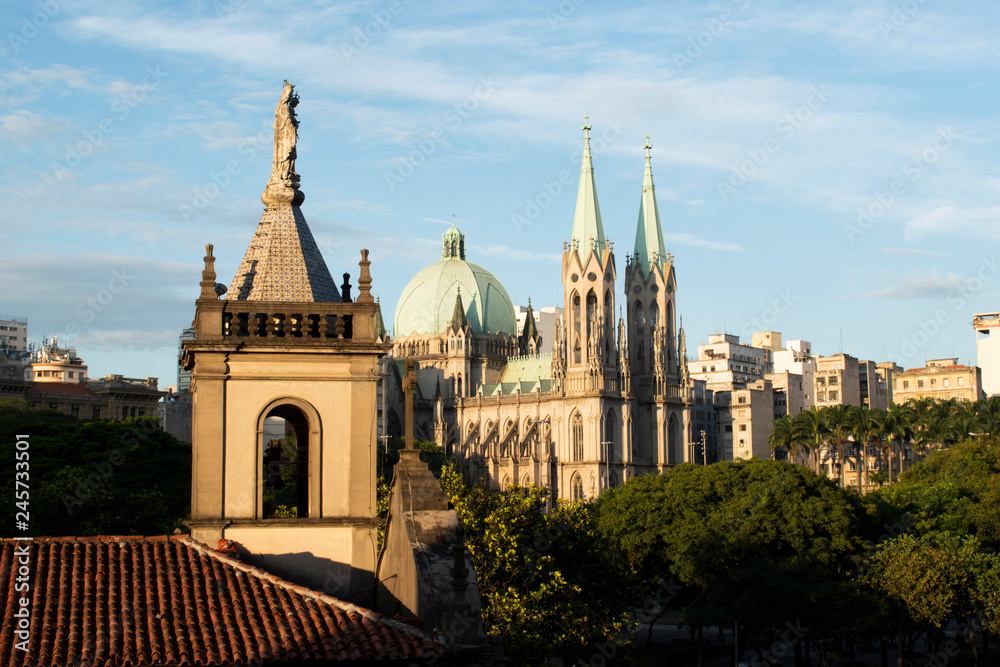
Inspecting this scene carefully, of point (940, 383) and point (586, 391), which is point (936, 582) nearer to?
point (586, 391)

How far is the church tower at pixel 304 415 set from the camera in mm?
23766

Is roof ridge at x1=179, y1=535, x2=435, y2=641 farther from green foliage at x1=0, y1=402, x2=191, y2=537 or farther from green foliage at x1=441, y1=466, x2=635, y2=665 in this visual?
green foliage at x1=0, y1=402, x2=191, y2=537

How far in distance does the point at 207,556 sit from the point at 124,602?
228 centimetres

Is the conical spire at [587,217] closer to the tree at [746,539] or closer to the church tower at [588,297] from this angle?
the church tower at [588,297]

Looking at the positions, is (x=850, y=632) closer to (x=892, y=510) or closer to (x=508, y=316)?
(x=892, y=510)

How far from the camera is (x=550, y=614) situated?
1391 inches

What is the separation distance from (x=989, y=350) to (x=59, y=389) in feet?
431

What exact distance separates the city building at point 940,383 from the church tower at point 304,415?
17180 centimetres

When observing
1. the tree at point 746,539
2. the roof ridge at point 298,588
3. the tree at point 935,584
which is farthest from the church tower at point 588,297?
the roof ridge at point 298,588

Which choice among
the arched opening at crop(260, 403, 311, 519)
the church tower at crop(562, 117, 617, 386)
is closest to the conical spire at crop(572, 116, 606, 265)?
the church tower at crop(562, 117, 617, 386)

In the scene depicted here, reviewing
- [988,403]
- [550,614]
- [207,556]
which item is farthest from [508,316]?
[207,556]

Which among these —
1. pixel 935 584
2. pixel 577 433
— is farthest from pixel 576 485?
pixel 935 584

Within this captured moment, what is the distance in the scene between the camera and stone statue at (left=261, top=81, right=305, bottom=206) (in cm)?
2614

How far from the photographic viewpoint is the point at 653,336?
14988 centimetres
